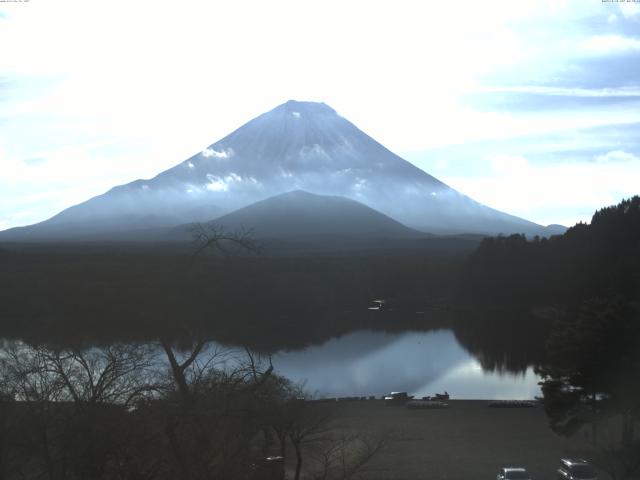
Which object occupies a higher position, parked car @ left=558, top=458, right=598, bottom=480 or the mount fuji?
the mount fuji

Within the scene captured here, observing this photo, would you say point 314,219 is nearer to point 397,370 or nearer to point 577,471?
point 397,370

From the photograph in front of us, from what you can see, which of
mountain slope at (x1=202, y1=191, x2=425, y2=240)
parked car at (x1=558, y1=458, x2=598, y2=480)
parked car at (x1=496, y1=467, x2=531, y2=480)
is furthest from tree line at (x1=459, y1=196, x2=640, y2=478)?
mountain slope at (x1=202, y1=191, x2=425, y2=240)

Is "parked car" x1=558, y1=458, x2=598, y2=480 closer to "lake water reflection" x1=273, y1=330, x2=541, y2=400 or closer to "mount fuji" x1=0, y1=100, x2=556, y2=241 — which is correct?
"lake water reflection" x1=273, y1=330, x2=541, y2=400

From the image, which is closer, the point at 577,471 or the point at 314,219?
the point at 577,471

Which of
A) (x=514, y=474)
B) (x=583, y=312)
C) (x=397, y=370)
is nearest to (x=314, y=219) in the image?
(x=397, y=370)

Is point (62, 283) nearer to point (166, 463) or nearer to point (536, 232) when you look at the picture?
point (166, 463)

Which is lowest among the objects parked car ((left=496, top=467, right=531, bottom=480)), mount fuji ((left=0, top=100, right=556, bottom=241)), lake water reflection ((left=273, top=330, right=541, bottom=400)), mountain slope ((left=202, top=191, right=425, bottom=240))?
lake water reflection ((left=273, top=330, right=541, bottom=400))

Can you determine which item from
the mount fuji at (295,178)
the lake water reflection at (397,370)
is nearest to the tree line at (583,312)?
the lake water reflection at (397,370)
